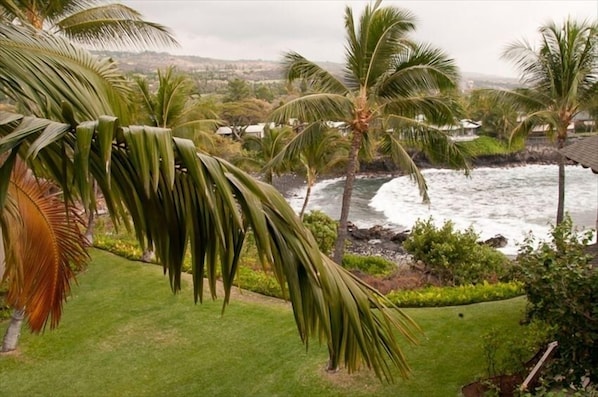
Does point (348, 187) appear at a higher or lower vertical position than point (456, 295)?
higher

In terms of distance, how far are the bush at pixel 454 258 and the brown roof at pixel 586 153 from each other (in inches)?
144

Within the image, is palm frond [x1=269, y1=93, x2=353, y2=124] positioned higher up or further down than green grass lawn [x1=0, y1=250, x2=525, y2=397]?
higher up

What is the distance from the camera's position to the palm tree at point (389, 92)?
27.4 feet

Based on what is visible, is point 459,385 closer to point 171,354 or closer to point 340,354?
point 171,354

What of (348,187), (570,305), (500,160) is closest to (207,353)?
(348,187)

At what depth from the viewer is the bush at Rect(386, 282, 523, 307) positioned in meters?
9.15

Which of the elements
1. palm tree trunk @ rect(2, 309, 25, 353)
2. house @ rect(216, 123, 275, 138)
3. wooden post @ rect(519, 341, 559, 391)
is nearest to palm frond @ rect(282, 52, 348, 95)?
wooden post @ rect(519, 341, 559, 391)

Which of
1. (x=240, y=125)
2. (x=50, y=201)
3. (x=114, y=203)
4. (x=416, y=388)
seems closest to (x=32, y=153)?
(x=114, y=203)

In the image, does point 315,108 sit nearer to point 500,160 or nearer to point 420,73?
point 420,73

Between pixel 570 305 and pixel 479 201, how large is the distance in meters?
26.4

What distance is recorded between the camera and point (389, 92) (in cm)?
870

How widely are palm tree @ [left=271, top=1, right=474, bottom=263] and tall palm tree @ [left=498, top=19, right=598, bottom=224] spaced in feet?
16.8

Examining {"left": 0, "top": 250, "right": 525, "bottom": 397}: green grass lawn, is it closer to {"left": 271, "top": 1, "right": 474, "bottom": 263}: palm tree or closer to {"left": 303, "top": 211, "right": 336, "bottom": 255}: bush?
{"left": 271, "top": 1, "right": 474, "bottom": 263}: palm tree

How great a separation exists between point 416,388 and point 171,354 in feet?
12.1
